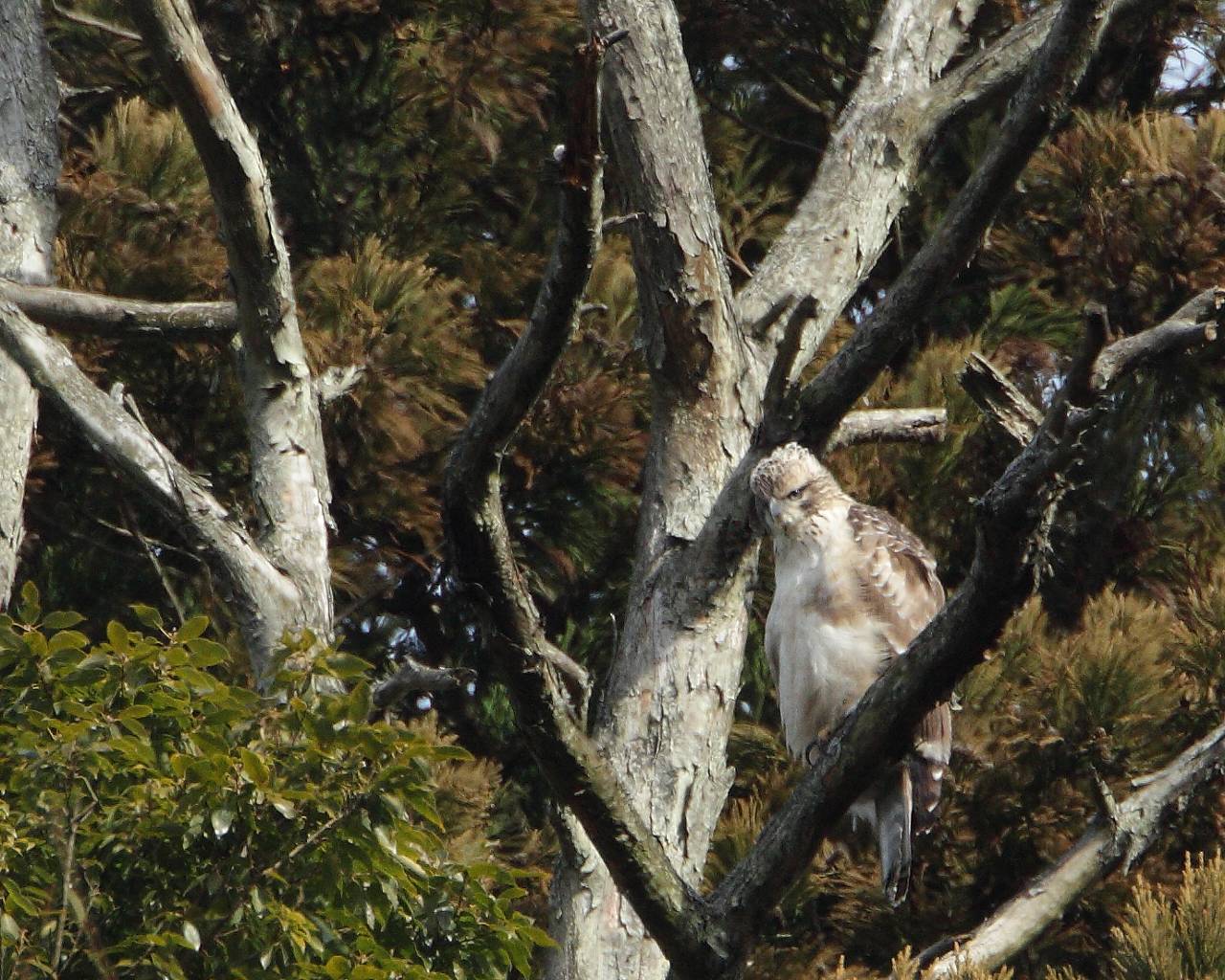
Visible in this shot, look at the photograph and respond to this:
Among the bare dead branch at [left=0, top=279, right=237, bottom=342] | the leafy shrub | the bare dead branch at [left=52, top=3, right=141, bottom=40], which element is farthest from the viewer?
the bare dead branch at [left=52, top=3, right=141, bottom=40]

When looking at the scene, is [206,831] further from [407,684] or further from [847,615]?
[847,615]

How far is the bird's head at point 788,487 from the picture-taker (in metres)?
4.62

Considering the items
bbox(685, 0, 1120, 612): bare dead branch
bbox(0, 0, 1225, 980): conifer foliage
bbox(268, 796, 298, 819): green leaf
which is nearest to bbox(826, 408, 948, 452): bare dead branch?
bbox(0, 0, 1225, 980): conifer foliage

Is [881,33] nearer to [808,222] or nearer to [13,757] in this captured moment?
[808,222]

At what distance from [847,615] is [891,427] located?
28.5 inches

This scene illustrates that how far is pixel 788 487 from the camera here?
463 cm

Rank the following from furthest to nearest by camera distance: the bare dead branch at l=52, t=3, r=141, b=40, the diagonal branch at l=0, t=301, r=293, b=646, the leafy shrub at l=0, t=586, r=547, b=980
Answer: the bare dead branch at l=52, t=3, r=141, b=40, the diagonal branch at l=0, t=301, r=293, b=646, the leafy shrub at l=0, t=586, r=547, b=980

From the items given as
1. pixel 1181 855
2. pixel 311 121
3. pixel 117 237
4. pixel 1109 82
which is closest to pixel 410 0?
pixel 311 121

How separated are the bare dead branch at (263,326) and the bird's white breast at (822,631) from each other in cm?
118

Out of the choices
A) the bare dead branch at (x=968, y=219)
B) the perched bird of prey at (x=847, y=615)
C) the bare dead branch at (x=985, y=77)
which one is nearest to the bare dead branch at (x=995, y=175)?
the bare dead branch at (x=968, y=219)

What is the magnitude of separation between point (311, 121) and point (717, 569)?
340cm

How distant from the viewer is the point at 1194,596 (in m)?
6.16

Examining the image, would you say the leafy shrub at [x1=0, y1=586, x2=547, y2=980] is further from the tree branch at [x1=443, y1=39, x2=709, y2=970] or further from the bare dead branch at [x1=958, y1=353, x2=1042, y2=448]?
the bare dead branch at [x1=958, y1=353, x2=1042, y2=448]

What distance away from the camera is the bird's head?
462 centimetres
